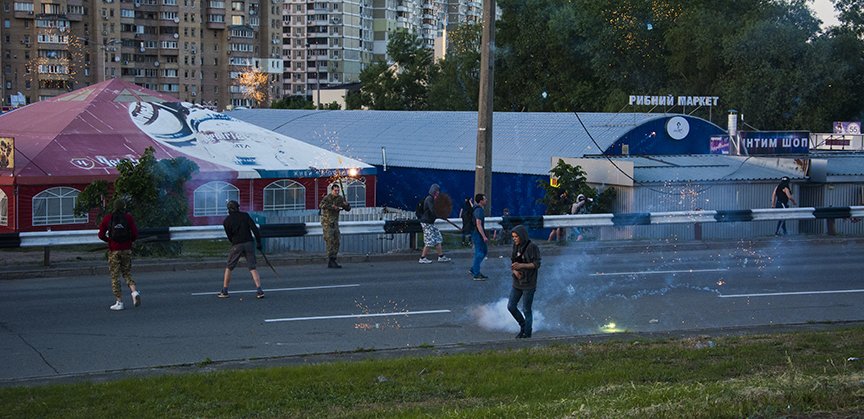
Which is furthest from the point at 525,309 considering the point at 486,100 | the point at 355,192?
the point at 355,192

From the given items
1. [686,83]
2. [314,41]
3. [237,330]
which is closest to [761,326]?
[237,330]

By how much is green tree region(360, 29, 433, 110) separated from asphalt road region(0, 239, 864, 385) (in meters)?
61.6

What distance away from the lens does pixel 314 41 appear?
6093 inches

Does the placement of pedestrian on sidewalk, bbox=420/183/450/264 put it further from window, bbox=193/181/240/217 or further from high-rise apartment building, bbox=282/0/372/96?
high-rise apartment building, bbox=282/0/372/96

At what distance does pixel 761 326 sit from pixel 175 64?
112 m

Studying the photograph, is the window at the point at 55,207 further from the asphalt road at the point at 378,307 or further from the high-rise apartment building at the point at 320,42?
the high-rise apartment building at the point at 320,42

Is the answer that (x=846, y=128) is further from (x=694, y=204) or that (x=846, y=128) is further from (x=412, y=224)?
(x=412, y=224)

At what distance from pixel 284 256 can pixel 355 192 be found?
12.8 m

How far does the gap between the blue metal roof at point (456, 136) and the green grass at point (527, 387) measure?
2237 centimetres

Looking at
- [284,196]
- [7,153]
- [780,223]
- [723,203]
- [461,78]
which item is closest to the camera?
[780,223]

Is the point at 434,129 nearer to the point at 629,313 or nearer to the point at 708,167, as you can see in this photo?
the point at 708,167

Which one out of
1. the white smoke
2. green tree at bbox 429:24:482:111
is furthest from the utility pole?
green tree at bbox 429:24:482:111

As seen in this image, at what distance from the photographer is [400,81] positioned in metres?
84.9

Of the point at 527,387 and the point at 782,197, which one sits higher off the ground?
the point at 782,197
